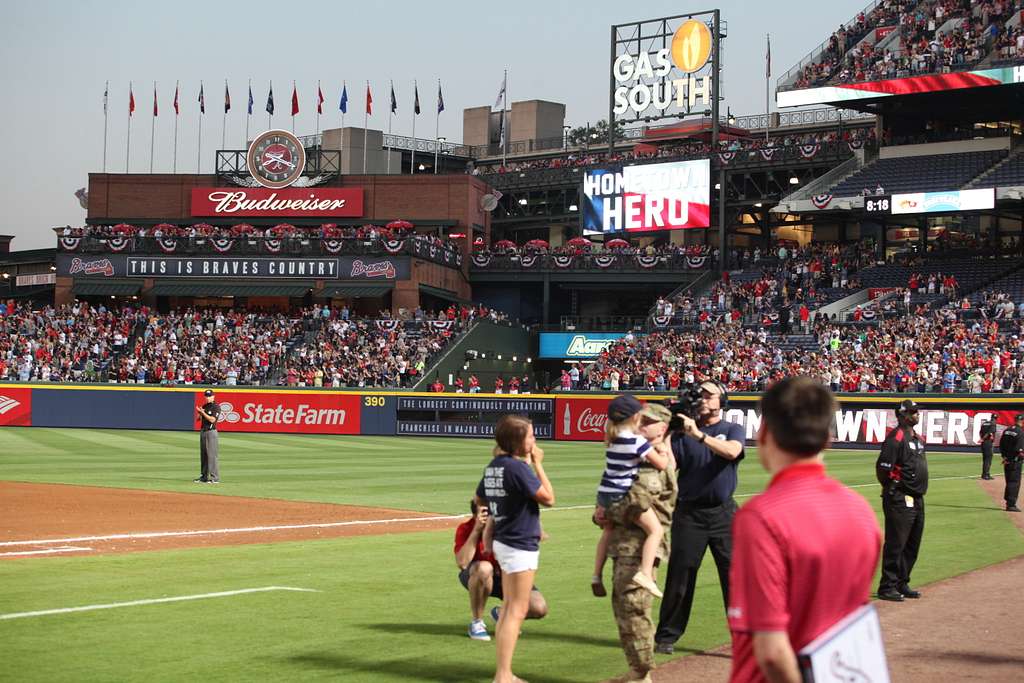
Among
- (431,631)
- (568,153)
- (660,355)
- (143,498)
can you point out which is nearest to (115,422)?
(660,355)

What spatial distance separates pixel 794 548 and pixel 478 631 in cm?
650

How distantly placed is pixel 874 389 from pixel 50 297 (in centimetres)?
4859

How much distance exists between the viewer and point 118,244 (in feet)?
210

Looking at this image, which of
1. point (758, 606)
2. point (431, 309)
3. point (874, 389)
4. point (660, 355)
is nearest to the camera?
point (758, 606)

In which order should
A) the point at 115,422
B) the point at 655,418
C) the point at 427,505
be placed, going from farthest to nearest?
the point at 115,422 < the point at 427,505 < the point at 655,418

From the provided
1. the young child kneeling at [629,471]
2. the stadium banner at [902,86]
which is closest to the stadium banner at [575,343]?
the stadium banner at [902,86]

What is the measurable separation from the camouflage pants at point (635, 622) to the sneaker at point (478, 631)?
217 centimetres

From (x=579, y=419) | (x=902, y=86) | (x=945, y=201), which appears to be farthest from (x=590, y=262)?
(x=579, y=419)

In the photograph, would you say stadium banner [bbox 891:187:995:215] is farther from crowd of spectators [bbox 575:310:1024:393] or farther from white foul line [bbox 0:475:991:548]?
white foul line [bbox 0:475:991:548]

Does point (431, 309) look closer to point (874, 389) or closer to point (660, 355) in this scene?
point (660, 355)

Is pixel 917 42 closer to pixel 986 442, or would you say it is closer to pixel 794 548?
pixel 986 442

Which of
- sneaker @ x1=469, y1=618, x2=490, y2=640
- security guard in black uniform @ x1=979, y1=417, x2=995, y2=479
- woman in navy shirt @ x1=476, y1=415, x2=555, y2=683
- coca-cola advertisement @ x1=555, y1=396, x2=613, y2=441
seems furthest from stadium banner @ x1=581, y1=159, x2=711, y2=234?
woman in navy shirt @ x1=476, y1=415, x2=555, y2=683

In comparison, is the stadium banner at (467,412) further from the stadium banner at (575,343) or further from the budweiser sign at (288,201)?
the budweiser sign at (288,201)

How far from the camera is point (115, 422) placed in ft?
153
